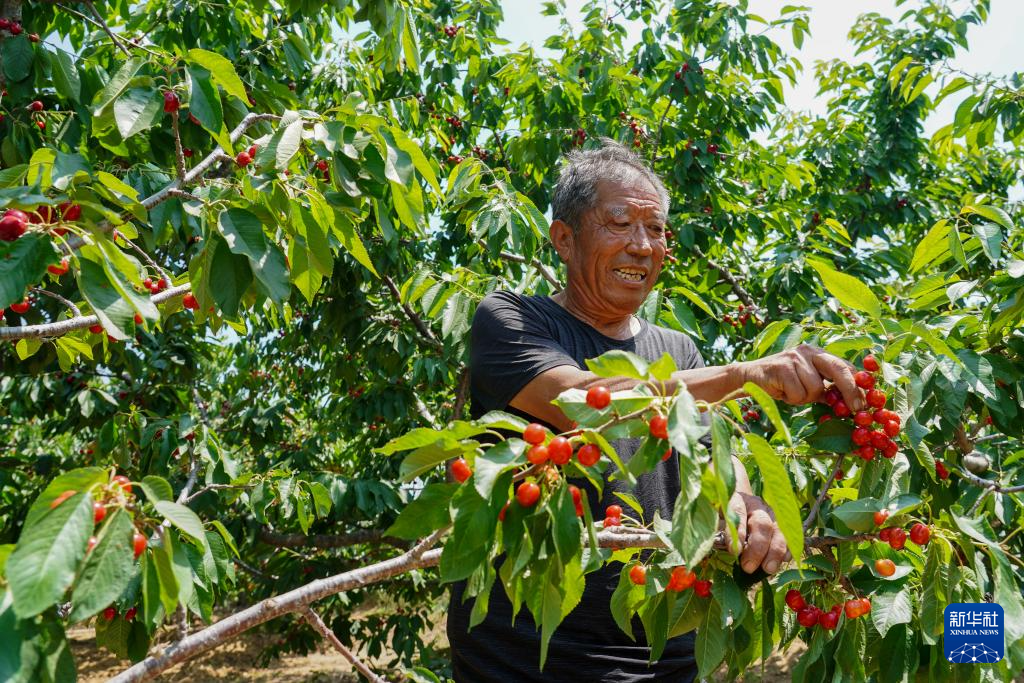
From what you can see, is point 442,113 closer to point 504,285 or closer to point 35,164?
point 504,285

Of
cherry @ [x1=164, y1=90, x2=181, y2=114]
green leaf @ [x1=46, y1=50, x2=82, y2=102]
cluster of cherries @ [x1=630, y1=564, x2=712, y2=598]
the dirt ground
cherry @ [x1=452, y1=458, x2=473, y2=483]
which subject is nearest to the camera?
cherry @ [x1=452, y1=458, x2=473, y2=483]

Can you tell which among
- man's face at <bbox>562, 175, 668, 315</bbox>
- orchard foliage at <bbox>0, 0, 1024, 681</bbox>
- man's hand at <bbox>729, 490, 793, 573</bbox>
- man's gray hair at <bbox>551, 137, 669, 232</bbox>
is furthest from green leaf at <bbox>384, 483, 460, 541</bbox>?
man's gray hair at <bbox>551, 137, 669, 232</bbox>

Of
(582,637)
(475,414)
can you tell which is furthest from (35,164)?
(582,637)

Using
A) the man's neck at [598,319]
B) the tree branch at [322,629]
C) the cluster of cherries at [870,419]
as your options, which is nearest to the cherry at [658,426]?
the cluster of cherries at [870,419]

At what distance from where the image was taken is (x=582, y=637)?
6.45 ft

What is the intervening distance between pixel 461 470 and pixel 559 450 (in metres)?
0.17

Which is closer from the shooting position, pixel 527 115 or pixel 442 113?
pixel 527 115

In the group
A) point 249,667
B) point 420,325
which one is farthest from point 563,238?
point 249,667

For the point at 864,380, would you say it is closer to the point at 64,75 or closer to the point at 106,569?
the point at 106,569

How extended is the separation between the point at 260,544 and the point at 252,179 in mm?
5027

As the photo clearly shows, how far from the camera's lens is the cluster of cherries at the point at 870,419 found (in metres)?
1.50

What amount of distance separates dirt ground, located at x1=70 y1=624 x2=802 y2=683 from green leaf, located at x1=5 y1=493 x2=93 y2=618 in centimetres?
730

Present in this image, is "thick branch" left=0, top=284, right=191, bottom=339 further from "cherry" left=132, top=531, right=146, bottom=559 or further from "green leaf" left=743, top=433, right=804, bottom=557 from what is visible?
"green leaf" left=743, top=433, right=804, bottom=557

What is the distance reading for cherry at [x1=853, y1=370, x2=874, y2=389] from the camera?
4.98 ft
